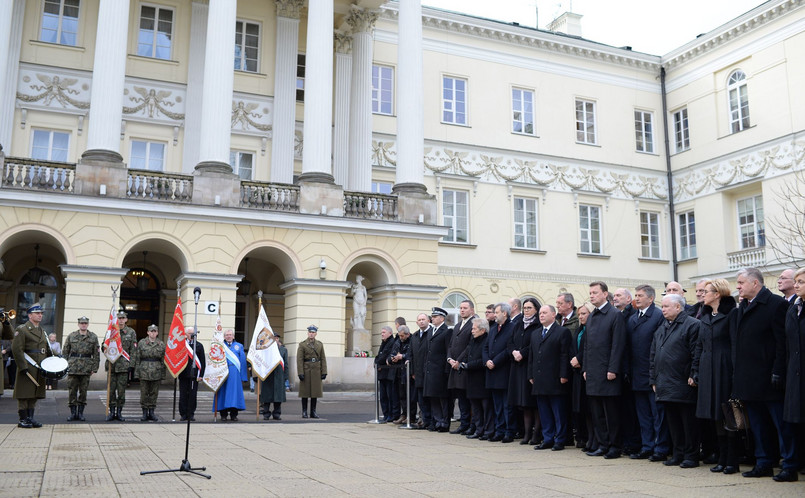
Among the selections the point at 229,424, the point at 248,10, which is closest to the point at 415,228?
the point at 248,10

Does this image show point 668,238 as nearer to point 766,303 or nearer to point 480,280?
point 480,280

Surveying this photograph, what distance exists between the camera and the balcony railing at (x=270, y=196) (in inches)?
937

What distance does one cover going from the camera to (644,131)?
36875 millimetres

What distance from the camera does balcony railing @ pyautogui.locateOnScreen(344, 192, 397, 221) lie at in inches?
990

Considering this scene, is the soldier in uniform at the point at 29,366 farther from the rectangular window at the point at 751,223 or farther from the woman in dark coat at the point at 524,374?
the rectangular window at the point at 751,223

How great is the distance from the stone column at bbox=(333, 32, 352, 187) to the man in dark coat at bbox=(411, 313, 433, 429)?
1509cm

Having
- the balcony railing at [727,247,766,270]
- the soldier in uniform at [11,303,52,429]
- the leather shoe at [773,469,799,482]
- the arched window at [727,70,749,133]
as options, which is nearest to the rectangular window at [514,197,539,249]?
the balcony railing at [727,247,766,270]

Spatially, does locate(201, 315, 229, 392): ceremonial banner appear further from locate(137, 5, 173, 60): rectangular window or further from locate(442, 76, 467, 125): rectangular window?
locate(442, 76, 467, 125): rectangular window

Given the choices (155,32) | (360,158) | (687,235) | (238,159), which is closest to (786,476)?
(360,158)

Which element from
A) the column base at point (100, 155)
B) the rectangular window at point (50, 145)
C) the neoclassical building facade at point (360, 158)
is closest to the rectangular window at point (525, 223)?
the neoclassical building facade at point (360, 158)

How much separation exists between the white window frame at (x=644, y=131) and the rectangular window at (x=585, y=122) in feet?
7.92

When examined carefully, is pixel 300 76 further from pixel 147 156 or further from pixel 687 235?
pixel 687 235

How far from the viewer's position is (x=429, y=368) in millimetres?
13469

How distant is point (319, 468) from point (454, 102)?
85.7 ft
